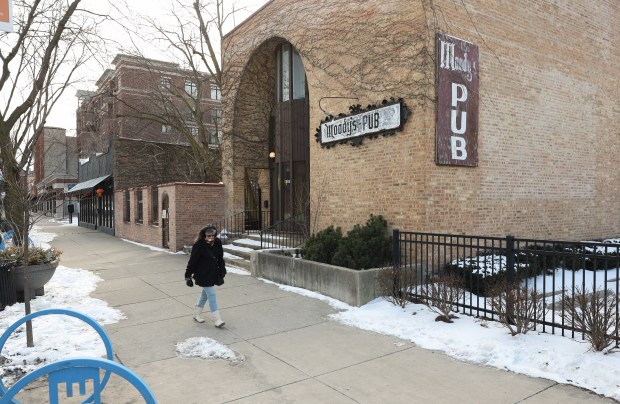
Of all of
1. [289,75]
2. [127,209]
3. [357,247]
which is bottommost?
[357,247]

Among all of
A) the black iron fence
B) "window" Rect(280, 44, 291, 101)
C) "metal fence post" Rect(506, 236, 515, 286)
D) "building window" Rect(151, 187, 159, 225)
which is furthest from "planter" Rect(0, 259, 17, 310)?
"building window" Rect(151, 187, 159, 225)

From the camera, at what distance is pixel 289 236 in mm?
12859

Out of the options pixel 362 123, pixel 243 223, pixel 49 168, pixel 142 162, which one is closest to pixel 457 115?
pixel 362 123

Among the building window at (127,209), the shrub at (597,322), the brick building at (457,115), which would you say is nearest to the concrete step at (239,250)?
the brick building at (457,115)

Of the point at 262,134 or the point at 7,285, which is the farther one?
the point at 262,134

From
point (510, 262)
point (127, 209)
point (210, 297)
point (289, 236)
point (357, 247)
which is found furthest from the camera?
point (127, 209)

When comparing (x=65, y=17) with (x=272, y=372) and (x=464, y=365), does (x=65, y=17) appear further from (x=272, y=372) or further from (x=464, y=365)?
(x=464, y=365)

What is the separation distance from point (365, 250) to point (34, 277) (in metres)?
6.08

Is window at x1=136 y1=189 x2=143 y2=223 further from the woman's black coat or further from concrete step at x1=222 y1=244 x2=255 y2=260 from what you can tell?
the woman's black coat

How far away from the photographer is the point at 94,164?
29.5 meters

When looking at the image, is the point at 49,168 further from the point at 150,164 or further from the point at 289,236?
the point at 289,236

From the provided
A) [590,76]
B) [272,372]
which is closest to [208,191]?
[272,372]

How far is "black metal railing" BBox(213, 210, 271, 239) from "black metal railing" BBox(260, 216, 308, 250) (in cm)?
217

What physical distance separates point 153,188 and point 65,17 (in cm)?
857
